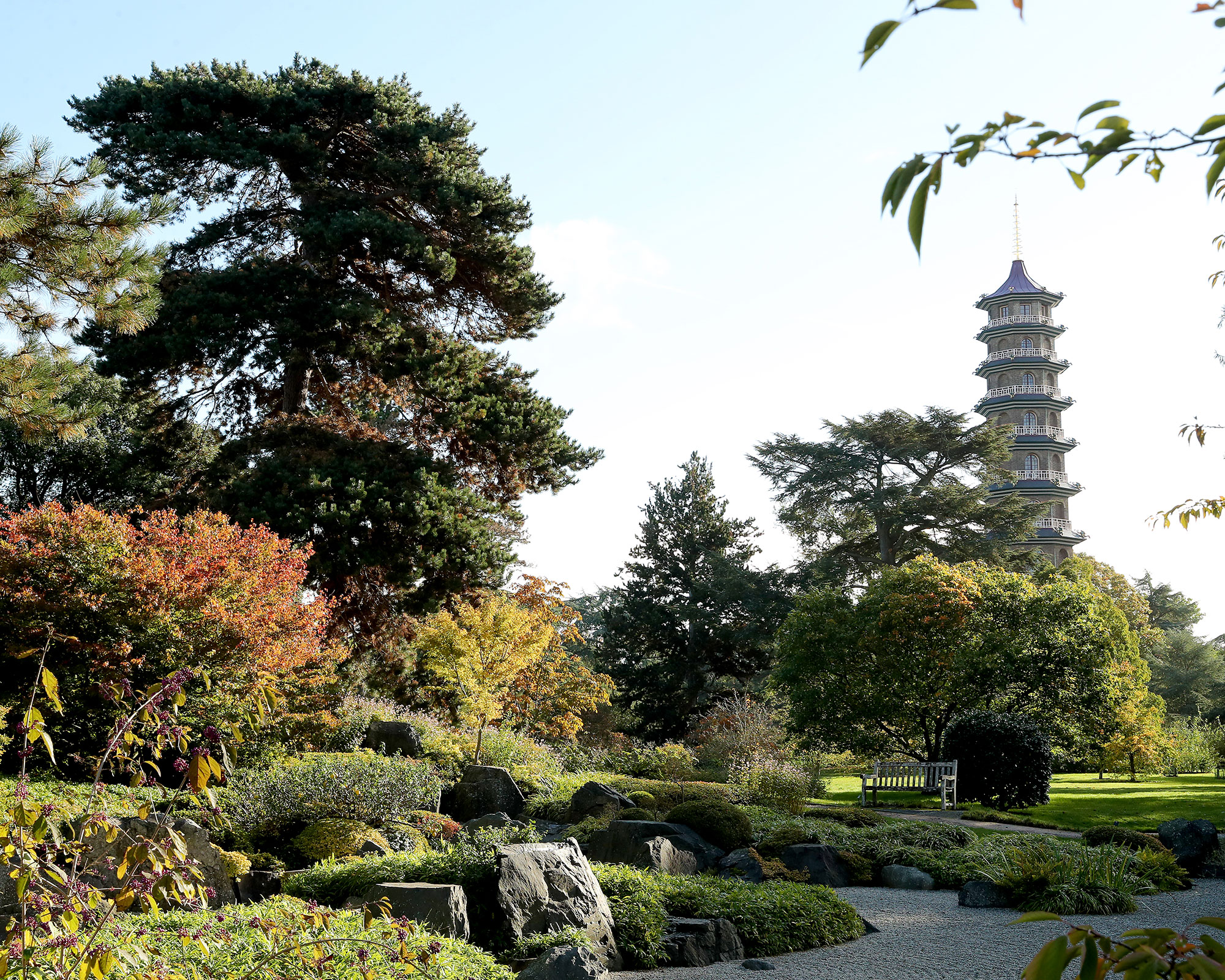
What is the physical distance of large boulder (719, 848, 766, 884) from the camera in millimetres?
8039

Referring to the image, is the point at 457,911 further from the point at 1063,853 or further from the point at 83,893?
the point at 1063,853

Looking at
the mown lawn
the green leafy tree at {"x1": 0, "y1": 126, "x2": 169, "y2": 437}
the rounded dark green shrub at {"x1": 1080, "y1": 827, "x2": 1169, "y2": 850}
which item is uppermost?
the green leafy tree at {"x1": 0, "y1": 126, "x2": 169, "y2": 437}

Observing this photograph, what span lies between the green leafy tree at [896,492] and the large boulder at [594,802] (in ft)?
56.3

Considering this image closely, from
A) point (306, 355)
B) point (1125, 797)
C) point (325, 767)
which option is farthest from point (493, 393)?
point (1125, 797)

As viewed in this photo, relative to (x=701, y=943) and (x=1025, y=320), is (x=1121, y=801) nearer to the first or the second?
(x=701, y=943)

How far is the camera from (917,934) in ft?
21.2

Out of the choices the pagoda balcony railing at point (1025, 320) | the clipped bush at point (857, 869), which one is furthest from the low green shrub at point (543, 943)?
the pagoda balcony railing at point (1025, 320)

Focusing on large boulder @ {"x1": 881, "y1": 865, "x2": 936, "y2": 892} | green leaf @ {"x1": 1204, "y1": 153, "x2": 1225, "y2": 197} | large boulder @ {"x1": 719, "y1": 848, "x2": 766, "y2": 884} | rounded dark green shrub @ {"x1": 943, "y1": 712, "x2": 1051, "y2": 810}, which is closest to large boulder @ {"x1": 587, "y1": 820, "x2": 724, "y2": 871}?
large boulder @ {"x1": 719, "y1": 848, "x2": 766, "y2": 884}

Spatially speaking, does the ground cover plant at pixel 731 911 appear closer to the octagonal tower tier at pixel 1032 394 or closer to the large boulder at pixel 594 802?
the large boulder at pixel 594 802

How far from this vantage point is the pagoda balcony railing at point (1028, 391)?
44.3m

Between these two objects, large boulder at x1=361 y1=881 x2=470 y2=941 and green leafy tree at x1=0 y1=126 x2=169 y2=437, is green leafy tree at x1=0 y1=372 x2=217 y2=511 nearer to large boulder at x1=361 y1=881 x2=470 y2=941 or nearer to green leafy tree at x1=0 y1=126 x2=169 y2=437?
green leafy tree at x1=0 y1=126 x2=169 y2=437

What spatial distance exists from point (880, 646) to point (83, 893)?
1658 centimetres

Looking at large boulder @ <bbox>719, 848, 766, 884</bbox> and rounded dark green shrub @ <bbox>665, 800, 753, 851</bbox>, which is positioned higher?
rounded dark green shrub @ <bbox>665, 800, 753, 851</bbox>

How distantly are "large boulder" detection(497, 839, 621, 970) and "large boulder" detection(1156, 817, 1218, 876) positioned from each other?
652 cm
